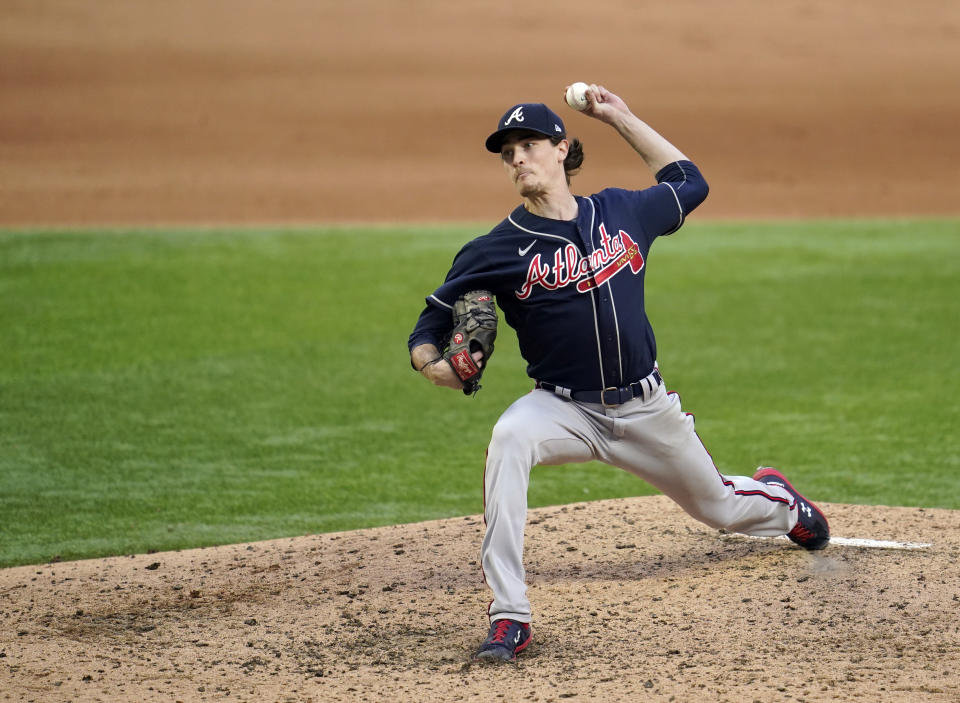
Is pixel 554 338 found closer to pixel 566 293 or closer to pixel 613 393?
pixel 566 293

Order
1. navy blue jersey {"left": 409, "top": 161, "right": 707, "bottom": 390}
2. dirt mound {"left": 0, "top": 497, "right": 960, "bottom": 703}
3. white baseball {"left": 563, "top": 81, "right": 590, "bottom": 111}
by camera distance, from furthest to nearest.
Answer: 1. white baseball {"left": 563, "top": 81, "right": 590, "bottom": 111}
2. navy blue jersey {"left": 409, "top": 161, "right": 707, "bottom": 390}
3. dirt mound {"left": 0, "top": 497, "right": 960, "bottom": 703}

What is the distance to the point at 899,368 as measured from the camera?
7.89 meters

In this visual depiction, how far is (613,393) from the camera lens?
4035 mm

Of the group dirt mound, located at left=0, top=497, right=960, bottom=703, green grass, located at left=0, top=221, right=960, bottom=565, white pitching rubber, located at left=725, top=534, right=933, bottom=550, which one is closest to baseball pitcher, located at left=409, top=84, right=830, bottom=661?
dirt mound, located at left=0, top=497, right=960, bottom=703

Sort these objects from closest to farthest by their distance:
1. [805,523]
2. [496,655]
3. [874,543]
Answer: [496,655], [805,523], [874,543]

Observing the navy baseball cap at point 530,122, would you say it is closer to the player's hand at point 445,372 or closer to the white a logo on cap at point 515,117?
the white a logo on cap at point 515,117

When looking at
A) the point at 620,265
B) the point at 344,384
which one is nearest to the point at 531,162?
the point at 620,265

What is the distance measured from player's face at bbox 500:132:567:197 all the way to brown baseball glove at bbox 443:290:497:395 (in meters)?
0.41

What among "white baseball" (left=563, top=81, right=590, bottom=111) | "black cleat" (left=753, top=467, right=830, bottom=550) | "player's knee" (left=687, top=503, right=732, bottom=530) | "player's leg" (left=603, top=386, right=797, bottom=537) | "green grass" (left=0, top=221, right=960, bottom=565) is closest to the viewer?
"player's leg" (left=603, top=386, right=797, bottom=537)

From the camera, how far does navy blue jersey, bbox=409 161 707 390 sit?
13.0ft

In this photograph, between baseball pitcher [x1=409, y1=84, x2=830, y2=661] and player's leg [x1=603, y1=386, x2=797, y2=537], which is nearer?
baseball pitcher [x1=409, y1=84, x2=830, y2=661]

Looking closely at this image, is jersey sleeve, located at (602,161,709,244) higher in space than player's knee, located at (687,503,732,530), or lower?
higher

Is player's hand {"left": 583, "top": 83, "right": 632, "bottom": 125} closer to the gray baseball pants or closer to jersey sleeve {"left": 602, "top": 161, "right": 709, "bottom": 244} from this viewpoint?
jersey sleeve {"left": 602, "top": 161, "right": 709, "bottom": 244}

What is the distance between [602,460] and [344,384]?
12.9ft
